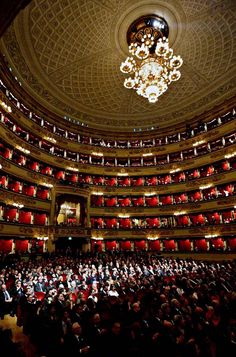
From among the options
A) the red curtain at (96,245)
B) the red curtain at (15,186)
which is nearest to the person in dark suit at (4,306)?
the red curtain at (15,186)

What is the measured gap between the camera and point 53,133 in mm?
21031

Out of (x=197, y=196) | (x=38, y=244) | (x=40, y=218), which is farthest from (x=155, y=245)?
(x=40, y=218)

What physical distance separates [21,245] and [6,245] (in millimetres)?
1290

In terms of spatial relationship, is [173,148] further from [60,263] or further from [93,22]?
[60,263]

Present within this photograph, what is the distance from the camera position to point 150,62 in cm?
1404

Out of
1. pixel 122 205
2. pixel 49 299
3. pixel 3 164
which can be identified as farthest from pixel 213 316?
pixel 122 205

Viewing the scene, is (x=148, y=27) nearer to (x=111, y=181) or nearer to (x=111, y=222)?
(x=111, y=181)

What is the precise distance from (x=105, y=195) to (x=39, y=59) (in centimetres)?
1256

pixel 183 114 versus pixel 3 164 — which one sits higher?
pixel 183 114

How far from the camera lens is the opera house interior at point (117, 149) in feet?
42.9

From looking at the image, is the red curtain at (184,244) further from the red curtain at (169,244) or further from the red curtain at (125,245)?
the red curtain at (125,245)

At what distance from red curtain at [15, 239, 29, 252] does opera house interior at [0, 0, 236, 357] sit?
0.08 m

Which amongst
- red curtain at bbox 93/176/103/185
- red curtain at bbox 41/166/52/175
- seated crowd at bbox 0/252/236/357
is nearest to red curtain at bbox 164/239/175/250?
red curtain at bbox 93/176/103/185

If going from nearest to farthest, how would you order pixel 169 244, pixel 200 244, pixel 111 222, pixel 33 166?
pixel 200 244 → pixel 33 166 → pixel 169 244 → pixel 111 222
